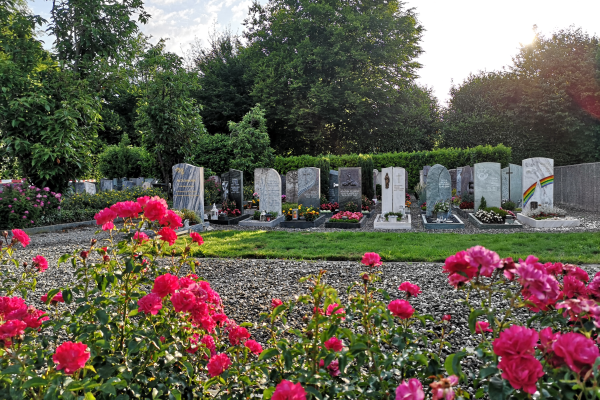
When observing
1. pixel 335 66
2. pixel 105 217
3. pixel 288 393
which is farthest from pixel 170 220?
pixel 335 66

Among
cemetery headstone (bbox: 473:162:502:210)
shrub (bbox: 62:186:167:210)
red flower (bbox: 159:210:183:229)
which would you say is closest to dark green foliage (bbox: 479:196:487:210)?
cemetery headstone (bbox: 473:162:502:210)

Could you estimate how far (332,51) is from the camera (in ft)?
81.7

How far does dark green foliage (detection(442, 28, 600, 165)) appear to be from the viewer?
23.8 m

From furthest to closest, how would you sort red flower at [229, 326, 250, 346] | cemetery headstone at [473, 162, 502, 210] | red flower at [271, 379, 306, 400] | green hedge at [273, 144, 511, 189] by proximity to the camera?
green hedge at [273, 144, 511, 189], cemetery headstone at [473, 162, 502, 210], red flower at [229, 326, 250, 346], red flower at [271, 379, 306, 400]

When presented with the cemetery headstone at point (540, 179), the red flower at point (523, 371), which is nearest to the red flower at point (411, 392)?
the red flower at point (523, 371)

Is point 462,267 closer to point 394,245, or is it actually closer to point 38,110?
point 394,245

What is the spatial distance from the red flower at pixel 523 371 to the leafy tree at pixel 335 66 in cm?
2463

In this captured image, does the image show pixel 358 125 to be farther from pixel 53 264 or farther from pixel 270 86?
pixel 53 264

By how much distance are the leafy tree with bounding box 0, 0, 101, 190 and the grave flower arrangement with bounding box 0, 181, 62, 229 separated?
2.42 ft

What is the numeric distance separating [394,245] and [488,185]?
694 cm

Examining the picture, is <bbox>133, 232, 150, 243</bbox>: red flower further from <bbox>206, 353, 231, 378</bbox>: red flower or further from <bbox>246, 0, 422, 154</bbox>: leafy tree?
<bbox>246, 0, 422, 154</bbox>: leafy tree

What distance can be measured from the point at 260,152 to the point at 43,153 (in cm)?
1091

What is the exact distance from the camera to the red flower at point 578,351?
1070 mm

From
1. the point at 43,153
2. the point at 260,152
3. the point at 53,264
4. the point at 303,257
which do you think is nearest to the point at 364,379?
the point at 303,257
